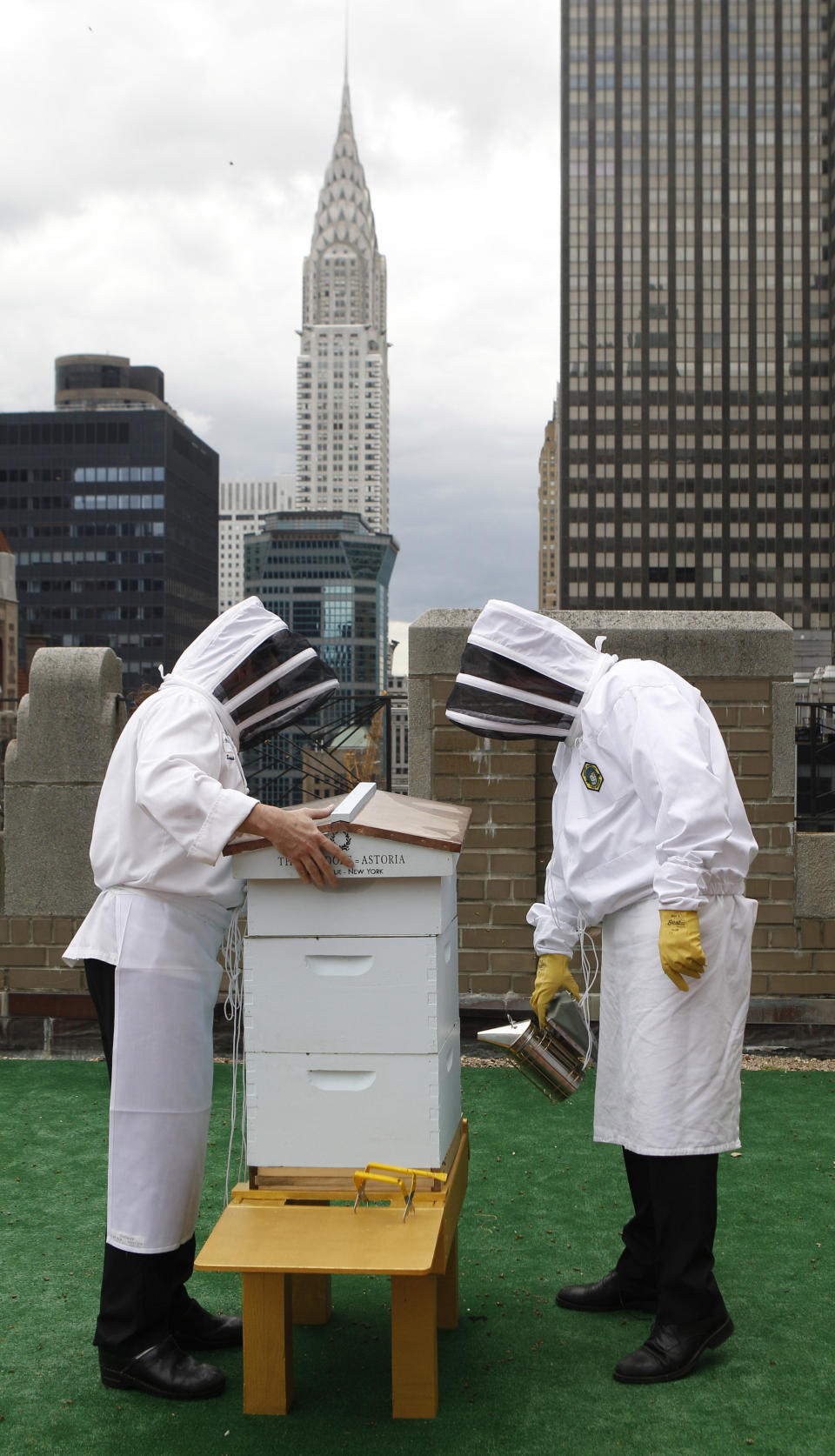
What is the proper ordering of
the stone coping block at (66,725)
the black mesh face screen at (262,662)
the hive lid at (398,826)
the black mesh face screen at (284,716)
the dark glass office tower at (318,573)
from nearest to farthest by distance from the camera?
the hive lid at (398,826), the black mesh face screen at (262,662), the black mesh face screen at (284,716), the stone coping block at (66,725), the dark glass office tower at (318,573)

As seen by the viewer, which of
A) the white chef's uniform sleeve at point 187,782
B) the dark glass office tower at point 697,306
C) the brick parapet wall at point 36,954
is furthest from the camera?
the dark glass office tower at point 697,306

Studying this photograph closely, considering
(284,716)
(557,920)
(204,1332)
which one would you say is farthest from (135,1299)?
(284,716)

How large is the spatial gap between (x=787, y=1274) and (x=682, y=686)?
6.15 feet

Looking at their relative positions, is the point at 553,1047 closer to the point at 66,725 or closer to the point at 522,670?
the point at 522,670

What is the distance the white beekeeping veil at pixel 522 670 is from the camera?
11.1 feet

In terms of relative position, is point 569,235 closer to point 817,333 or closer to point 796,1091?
point 817,333

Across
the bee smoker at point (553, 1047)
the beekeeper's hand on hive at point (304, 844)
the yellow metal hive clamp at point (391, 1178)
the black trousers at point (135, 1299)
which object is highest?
the beekeeper's hand on hive at point (304, 844)

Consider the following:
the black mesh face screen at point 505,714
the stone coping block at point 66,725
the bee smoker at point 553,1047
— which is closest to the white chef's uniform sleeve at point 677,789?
the black mesh face screen at point 505,714

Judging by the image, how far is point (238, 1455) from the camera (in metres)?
2.67

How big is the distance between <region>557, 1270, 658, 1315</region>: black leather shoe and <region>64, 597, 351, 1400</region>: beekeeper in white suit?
0.97m

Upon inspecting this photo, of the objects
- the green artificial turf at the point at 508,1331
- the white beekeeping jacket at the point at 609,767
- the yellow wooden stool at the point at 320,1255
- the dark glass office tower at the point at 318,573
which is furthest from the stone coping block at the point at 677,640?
the dark glass office tower at the point at 318,573

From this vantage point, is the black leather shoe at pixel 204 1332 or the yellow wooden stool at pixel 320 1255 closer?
the yellow wooden stool at pixel 320 1255

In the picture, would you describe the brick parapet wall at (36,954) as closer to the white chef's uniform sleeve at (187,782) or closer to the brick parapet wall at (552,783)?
the brick parapet wall at (552,783)

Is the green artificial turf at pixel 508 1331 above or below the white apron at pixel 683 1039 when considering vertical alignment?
below
